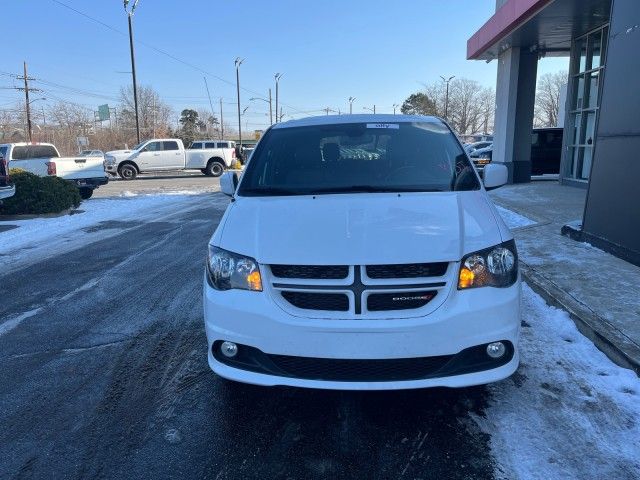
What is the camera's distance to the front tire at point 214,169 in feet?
92.2

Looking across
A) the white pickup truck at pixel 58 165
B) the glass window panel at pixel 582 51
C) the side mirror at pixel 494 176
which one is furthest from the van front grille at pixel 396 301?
the glass window panel at pixel 582 51

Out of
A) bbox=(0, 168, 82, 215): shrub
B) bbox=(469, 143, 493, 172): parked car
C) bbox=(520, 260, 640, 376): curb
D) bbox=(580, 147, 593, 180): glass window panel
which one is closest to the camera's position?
bbox=(520, 260, 640, 376): curb

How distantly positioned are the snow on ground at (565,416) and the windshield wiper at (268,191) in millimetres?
1905

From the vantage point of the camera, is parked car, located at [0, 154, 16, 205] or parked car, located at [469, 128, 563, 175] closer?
parked car, located at [0, 154, 16, 205]

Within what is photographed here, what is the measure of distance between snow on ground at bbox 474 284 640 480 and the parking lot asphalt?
15 cm

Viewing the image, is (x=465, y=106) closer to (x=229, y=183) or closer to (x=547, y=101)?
(x=547, y=101)

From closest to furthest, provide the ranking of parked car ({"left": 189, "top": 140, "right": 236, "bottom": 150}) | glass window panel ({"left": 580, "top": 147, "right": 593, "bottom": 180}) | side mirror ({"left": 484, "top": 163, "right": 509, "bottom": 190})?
side mirror ({"left": 484, "top": 163, "right": 509, "bottom": 190}), glass window panel ({"left": 580, "top": 147, "right": 593, "bottom": 180}), parked car ({"left": 189, "top": 140, "right": 236, "bottom": 150})

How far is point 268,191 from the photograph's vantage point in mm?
3736

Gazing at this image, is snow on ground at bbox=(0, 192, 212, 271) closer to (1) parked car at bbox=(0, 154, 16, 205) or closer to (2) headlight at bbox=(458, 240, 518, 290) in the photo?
(1) parked car at bbox=(0, 154, 16, 205)

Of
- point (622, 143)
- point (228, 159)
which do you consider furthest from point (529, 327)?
point (228, 159)

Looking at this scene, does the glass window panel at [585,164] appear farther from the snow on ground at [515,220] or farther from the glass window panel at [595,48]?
the snow on ground at [515,220]

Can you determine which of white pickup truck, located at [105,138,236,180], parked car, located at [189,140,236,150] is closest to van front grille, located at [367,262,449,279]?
white pickup truck, located at [105,138,236,180]

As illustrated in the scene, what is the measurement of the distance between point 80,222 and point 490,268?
1065cm

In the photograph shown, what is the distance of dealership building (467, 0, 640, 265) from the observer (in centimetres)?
617
